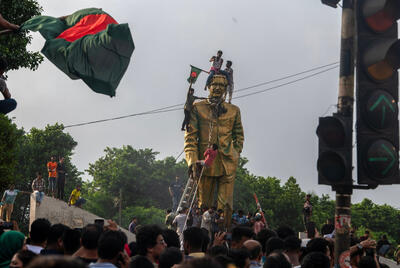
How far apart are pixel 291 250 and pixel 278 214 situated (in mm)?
57475

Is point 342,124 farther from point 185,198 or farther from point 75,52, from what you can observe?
point 185,198

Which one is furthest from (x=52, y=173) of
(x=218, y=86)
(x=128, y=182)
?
(x=128, y=182)

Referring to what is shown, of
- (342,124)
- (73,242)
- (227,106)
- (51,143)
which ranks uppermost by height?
(51,143)

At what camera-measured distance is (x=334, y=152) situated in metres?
6.28

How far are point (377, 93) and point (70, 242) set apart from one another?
362cm

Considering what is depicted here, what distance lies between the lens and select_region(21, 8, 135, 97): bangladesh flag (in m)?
8.65

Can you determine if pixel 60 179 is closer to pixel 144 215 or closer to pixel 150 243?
pixel 150 243

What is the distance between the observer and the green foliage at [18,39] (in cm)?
2103

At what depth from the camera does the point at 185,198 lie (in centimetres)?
2062

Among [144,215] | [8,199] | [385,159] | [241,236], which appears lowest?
[241,236]

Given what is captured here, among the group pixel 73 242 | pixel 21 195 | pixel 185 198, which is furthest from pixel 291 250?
pixel 21 195

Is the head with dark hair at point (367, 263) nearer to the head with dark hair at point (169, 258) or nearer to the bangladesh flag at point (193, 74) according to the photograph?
the head with dark hair at point (169, 258)

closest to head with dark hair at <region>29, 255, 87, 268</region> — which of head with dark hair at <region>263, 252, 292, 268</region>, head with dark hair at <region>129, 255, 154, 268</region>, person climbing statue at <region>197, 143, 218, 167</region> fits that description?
head with dark hair at <region>129, 255, 154, 268</region>

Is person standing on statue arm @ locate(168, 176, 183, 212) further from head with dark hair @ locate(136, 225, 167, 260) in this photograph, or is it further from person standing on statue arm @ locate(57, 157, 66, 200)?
head with dark hair @ locate(136, 225, 167, 260)
